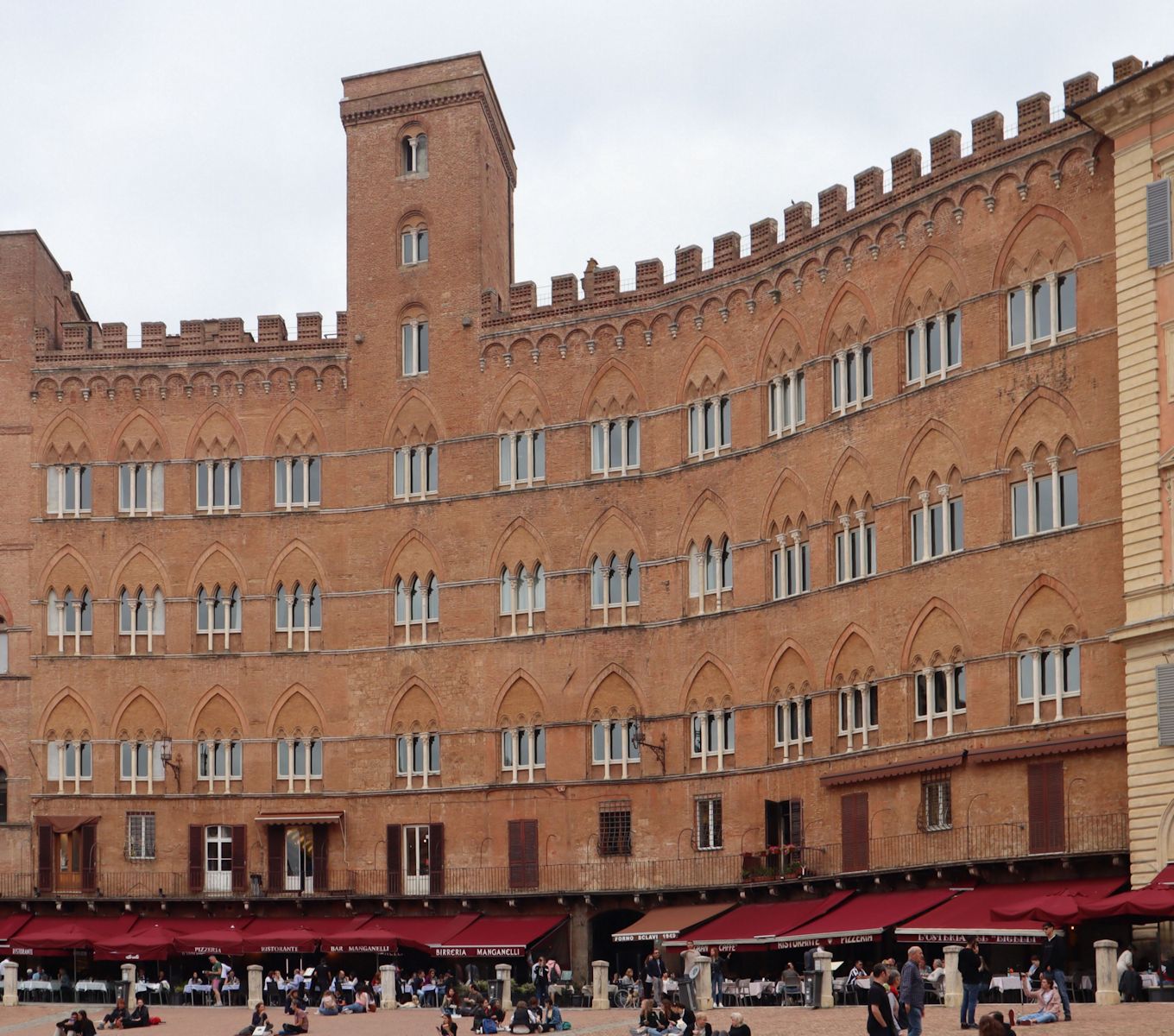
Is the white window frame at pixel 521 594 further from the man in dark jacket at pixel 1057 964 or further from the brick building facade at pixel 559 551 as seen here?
the man in dark jacket at pixel 1057 964

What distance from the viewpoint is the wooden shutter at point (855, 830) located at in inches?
2335

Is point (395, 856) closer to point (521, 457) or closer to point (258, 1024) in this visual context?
point (521, 457)

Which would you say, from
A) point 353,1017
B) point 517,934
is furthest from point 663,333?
point 353,1017

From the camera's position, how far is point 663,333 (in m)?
68.8

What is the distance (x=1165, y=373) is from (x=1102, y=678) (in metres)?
7.60

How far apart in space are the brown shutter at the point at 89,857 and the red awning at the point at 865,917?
25.2 meters

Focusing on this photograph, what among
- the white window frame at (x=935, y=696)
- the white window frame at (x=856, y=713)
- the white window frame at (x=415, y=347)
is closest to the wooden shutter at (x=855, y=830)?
the white window frame at (x=856, y=713)

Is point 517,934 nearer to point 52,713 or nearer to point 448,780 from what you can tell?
point 448,780

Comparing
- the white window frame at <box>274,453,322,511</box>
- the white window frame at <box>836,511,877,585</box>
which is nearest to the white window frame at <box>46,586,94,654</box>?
the white window frame at <box>274,453,322,511</box>

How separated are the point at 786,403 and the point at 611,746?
1249 centimetres

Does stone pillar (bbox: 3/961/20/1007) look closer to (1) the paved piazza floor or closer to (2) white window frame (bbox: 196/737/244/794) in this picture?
(1) the paved piazza floor

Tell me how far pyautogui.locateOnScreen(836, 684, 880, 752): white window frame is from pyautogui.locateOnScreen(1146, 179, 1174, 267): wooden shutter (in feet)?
49.7

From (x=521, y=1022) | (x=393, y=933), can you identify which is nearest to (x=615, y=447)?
(x=393, y=933)

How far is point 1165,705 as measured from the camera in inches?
1933
